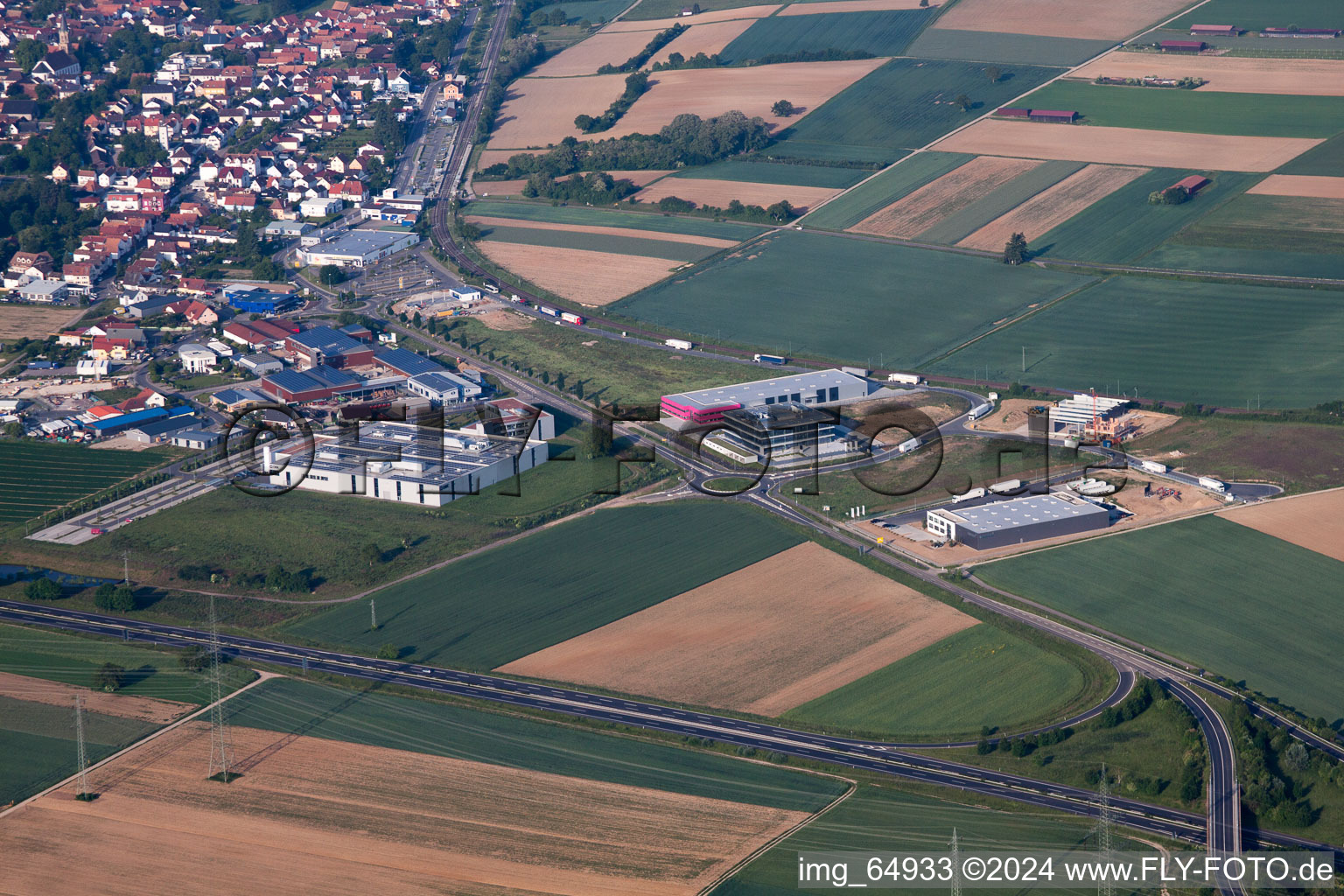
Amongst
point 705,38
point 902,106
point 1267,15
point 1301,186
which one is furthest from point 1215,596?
point 705,38

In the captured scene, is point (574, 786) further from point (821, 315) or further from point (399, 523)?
point (821, 315)

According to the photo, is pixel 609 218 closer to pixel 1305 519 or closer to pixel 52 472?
pixel 52 472

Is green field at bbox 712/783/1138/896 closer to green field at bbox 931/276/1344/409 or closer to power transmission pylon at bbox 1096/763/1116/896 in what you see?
power transmission pylon at bbox 1096/763/1116/896

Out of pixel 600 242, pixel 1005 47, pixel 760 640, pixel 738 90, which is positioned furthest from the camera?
pixel 738 90

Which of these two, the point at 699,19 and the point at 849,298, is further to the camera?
the point at 699,19

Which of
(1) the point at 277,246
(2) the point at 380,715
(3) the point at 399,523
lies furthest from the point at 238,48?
(2) the point at 380,715

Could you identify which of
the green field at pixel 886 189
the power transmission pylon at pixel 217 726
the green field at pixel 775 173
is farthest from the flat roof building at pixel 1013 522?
the green field at pixel 775 173
